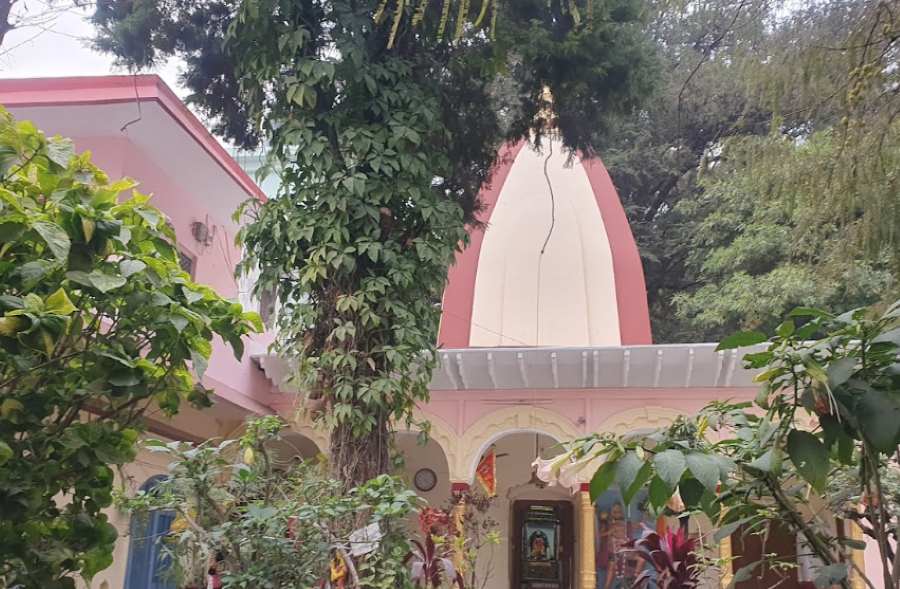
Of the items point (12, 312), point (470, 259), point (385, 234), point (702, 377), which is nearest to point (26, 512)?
point (12, 312)

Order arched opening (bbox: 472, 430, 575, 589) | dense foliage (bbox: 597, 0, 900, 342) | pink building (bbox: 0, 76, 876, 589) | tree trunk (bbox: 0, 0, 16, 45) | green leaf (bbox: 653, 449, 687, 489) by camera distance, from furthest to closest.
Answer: arched opening (bbox: 472, 430, 575, 589)
pink building (bbox: 0, 76, 876, 589)
tree trunk (bbox: 0, 0, 16, 45)
dense foliage (bbox: 597, 0, 900, 342)
green leaf (bbox: 653, 449, 687, 489)

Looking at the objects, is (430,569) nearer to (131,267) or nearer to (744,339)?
(131,267)

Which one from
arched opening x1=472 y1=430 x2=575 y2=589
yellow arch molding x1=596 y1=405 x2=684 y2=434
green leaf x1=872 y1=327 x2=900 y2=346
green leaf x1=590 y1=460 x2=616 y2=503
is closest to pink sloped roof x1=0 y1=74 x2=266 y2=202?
yellow arch molding x1=596 y1=405 x2=684 y2=434

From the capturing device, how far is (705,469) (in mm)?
1335

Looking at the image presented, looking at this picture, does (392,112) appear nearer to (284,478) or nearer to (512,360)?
(284,478)

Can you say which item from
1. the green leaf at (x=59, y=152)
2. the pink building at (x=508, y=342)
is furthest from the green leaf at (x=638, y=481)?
the pink building at (x=508, y=342)

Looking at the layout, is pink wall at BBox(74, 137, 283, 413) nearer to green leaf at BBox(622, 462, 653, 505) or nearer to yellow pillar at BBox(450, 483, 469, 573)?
yellow pillar at BBox(450, 483, 469, 573)

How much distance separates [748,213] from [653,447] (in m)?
13.3

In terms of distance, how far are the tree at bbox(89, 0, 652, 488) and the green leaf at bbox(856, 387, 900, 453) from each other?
3631 millimetres

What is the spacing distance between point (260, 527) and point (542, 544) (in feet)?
28.2

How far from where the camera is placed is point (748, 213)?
13.8 meters

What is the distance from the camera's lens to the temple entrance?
10.6 m

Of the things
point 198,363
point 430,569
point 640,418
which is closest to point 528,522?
point 640,418

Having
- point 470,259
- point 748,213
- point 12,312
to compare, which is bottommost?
point 12,312
